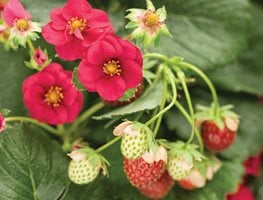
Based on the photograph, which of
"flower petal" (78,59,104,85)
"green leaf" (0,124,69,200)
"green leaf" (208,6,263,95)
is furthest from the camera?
"green leaf" (208,6,263,95)

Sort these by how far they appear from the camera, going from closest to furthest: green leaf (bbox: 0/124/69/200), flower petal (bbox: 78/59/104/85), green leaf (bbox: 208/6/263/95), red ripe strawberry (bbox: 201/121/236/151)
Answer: flower petal (bbox: 78/59/104/85) → green leaf (bbox: 0/124/69/200) → red ripe strawberry (bbox: 201/121/236/151) → green leaf (bbox: 208/6/263/95)

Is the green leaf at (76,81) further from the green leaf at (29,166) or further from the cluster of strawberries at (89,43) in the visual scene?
the green leaf at (29,166)

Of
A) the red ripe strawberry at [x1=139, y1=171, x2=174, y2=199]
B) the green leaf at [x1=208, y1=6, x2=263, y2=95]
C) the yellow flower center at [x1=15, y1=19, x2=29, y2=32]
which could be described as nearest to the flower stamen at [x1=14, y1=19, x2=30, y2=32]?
the yellow flower center at [x1=15, y1=19, x2=29, y2=32]

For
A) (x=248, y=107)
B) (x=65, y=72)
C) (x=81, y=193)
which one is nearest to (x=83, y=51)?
(x=65, y=72)

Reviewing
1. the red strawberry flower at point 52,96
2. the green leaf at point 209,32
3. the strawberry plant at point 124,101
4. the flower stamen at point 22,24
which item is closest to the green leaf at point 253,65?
the strawberry plant at point 124,101

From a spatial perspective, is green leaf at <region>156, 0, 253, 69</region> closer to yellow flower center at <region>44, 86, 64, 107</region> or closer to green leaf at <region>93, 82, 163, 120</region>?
green leaf at <region>93, 82, 163, 120</region>

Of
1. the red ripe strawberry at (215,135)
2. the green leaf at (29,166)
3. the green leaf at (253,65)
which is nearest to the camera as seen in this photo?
the green leaf at (29,166)
